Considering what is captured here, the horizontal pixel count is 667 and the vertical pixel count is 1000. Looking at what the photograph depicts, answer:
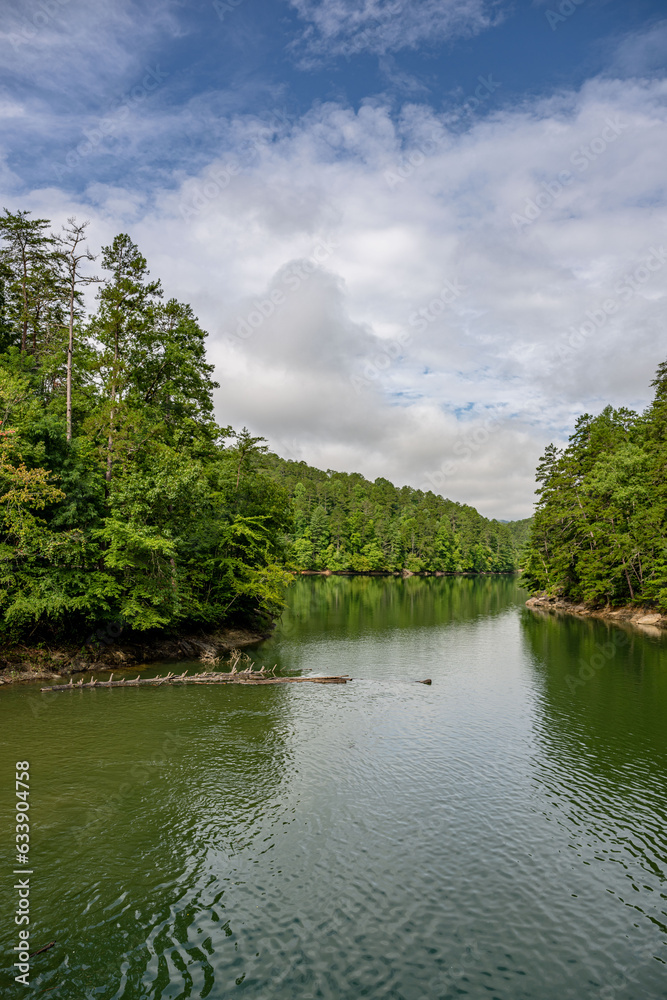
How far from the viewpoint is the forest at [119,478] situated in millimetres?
29078

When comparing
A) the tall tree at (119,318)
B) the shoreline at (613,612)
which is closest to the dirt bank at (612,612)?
the shoreline at (613,612)

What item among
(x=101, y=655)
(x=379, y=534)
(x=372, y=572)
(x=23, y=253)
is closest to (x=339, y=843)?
(x=101, y=655)

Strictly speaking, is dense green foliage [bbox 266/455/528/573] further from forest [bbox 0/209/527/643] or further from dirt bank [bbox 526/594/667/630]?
forest [bbox 0/209/527/643]

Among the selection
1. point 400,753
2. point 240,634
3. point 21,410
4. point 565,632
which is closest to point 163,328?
point 21,410

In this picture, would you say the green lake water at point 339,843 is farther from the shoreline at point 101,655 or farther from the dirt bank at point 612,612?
the dirt bank at point 612,612

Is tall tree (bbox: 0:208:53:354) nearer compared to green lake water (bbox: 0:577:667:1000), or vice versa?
green lake water (bbox: 0:577:667:1000)

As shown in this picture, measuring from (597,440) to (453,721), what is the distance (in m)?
58.6

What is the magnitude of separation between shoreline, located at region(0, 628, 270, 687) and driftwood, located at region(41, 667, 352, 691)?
2.05 meters

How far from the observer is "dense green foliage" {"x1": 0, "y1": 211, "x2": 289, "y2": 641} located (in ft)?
95.0

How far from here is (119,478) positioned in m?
34.1

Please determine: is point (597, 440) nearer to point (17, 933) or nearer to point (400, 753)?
point (400, 753)

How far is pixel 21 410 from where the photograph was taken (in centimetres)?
3058

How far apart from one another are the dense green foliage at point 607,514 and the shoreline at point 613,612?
1.18m

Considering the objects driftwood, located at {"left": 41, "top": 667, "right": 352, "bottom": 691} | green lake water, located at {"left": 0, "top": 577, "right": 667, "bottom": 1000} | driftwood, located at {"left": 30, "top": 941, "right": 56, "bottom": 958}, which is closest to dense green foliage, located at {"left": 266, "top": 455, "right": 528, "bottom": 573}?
driftwood, located at {"left": 41, "top": 667, "right": 352, "bottom": 691}
